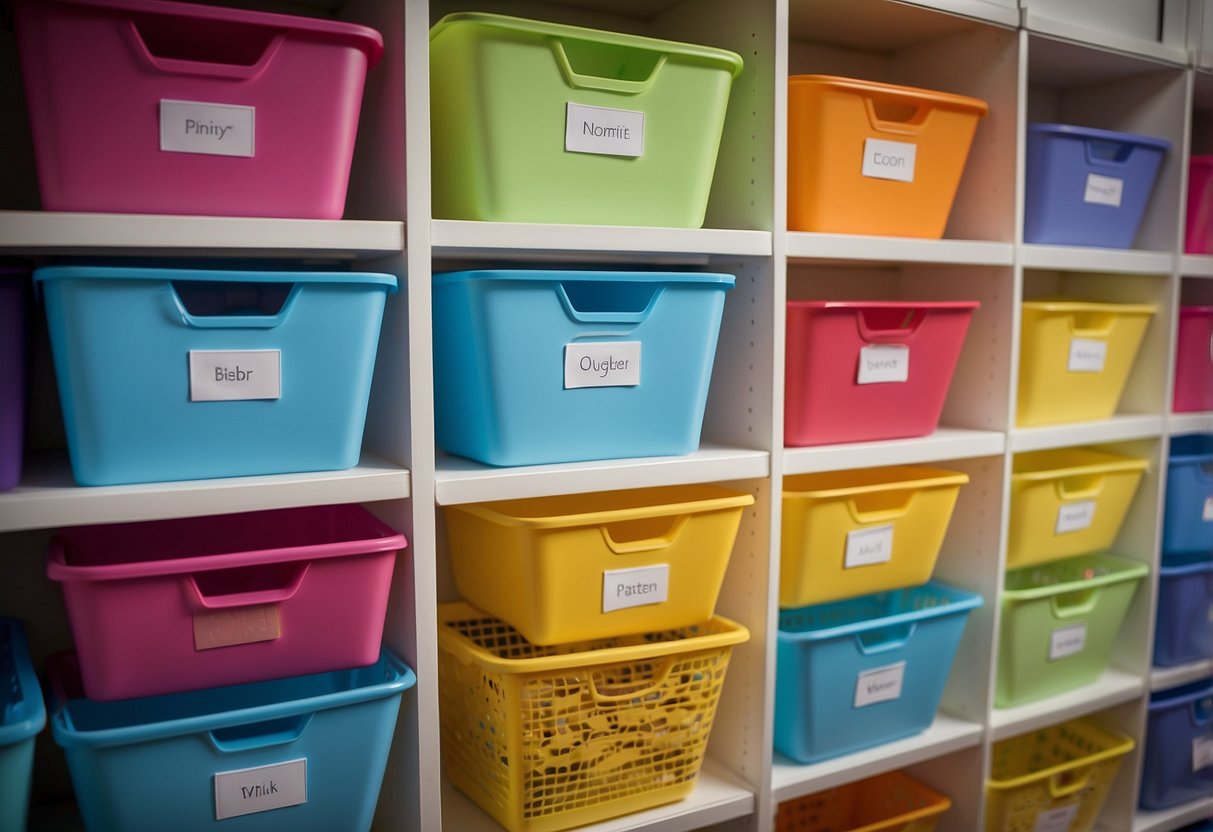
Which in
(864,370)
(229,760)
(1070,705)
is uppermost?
(864,370)

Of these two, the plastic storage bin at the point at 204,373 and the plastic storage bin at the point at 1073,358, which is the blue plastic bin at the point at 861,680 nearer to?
the plastic storage bin at the point at 1073,358

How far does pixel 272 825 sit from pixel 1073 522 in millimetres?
1605

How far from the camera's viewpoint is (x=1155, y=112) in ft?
6.84

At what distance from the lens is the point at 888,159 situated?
65.2 inches

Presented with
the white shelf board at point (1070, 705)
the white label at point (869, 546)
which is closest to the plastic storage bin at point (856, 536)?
the white label at point (869, 546)

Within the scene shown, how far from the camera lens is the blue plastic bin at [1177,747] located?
2191 millimetres

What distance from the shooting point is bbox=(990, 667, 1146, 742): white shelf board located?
1.93m

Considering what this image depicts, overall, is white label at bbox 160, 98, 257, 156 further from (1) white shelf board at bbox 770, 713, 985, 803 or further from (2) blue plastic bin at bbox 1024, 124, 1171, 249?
(2) blue plastic bin at bbox 1024, 124, 1171, 249

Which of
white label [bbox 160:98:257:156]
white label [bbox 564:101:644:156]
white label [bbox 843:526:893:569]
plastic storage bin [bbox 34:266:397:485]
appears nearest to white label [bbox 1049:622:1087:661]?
white label [bbox 843:526:893:569]

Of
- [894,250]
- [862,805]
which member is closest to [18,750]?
[894,250]

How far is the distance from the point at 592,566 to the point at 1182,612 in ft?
5.02

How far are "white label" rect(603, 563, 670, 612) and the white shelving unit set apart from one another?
0.14m

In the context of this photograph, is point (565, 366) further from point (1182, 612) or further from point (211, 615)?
point (1182, 612)

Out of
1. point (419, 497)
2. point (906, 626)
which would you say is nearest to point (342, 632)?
point (419, 497)
